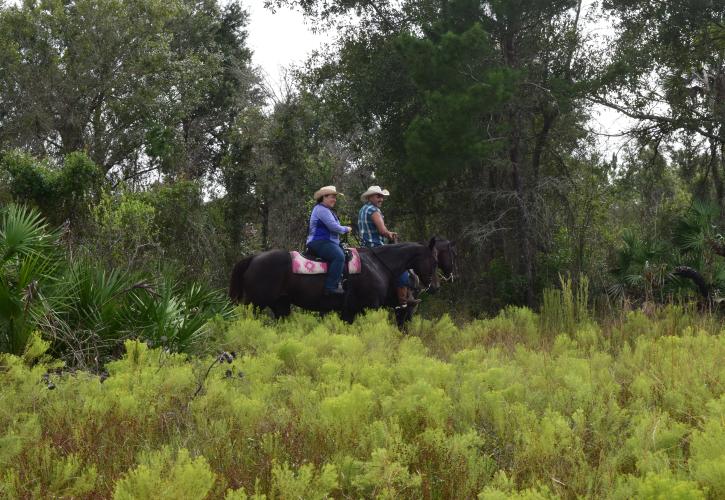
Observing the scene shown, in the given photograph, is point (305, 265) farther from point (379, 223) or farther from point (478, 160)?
point (478, 160)

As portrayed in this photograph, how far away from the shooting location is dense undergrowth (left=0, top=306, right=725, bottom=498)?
362 cm

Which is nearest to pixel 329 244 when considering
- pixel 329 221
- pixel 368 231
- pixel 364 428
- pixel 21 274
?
pixel 329 221

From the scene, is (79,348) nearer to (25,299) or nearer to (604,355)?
(25,299)

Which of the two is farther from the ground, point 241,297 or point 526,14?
point 526,14

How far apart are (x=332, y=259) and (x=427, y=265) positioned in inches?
60.9

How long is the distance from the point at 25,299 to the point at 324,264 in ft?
16.1

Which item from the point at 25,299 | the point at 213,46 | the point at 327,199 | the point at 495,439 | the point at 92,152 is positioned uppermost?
the point at 213,46

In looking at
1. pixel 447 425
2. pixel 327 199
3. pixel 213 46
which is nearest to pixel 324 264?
pixel 327 199

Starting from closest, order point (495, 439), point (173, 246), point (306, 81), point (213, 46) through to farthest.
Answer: point (495, 439) < point (173, 246) < point (306, 81) < point (213, 46)

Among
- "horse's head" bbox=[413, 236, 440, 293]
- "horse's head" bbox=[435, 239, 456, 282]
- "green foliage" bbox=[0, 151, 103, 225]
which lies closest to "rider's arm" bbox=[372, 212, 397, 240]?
"horse's head" bbox=[413, 236, 440, 293]

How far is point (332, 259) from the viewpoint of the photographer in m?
10.8

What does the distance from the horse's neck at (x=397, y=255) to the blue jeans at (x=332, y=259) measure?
0.85 m

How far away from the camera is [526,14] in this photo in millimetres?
17406

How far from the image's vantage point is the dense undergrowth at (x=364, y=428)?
3621mm
